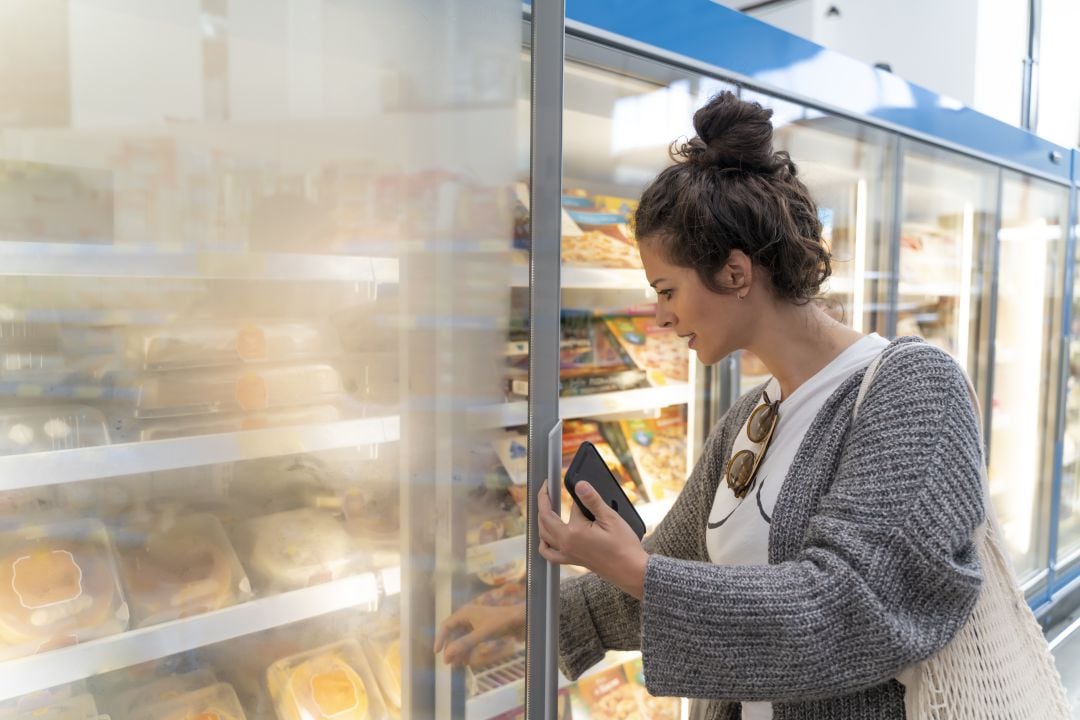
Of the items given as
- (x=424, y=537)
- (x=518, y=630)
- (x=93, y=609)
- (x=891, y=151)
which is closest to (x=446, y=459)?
(x=424, y=537)

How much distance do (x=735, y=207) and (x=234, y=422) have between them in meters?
0.68

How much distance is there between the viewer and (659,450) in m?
1.95

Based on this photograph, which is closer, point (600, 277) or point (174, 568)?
point (174, 568)

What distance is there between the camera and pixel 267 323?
38.6 inches

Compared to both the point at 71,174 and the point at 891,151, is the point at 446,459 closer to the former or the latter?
the point at 71,174

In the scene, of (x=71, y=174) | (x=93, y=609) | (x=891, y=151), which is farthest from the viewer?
(x=891, y=151)

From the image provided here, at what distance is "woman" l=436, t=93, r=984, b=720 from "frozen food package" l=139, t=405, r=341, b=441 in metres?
0.32

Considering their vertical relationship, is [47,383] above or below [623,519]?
above

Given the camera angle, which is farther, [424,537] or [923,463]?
[424,537]

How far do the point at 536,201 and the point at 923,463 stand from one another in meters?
0.51

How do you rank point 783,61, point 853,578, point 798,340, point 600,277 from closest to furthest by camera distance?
point 853,578 < point 798,340 < point 600,277 < point 783,61

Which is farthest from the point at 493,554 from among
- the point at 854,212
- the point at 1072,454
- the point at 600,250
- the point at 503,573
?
the point at 1072,454

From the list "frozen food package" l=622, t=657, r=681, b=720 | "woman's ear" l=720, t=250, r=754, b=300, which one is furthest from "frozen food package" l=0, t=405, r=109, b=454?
"frozen food package" l=622, t=657, r=681, b=720

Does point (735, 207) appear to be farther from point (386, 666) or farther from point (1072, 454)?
point (1072, 454)
